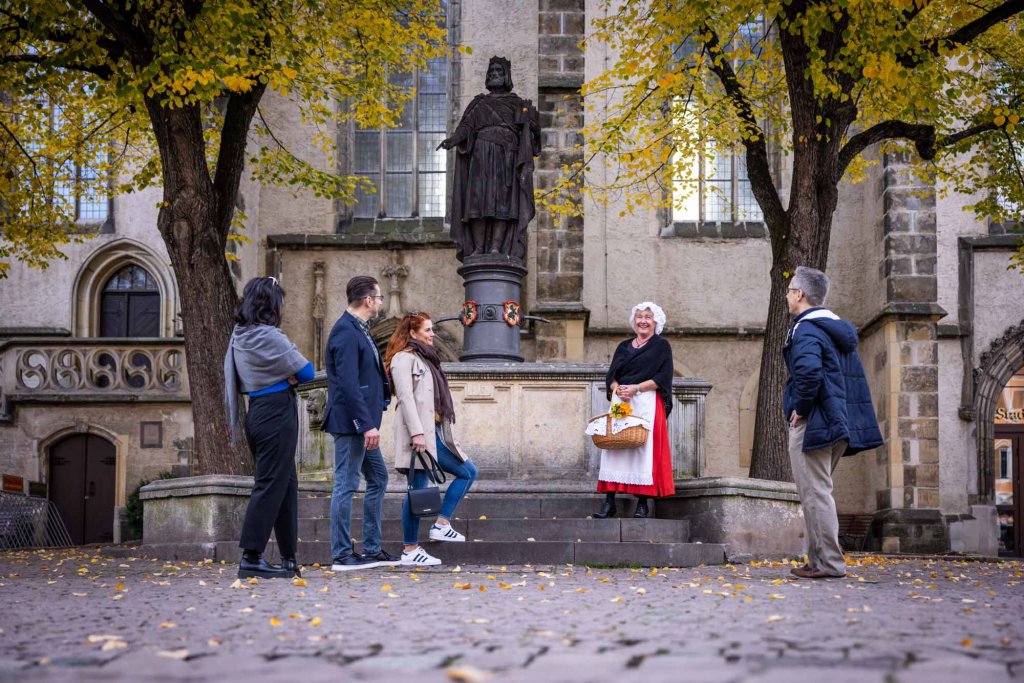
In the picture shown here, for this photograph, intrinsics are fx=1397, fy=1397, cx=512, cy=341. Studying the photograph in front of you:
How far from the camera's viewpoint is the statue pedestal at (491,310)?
1279 cm

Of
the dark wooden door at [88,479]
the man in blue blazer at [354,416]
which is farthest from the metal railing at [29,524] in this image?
the man in blue blazer at [354,416]

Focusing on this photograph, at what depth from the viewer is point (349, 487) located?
8641 millimetres

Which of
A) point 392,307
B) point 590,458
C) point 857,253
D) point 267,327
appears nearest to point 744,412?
point 857,253

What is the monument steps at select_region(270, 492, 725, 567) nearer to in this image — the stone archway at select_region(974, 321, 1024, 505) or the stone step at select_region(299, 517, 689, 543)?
the stone step at select_region(299, 517, 689, 543)

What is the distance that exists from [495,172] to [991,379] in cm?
1152

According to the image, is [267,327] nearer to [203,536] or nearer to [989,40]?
[203,536]

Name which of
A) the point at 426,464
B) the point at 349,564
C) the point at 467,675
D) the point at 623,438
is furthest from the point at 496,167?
the point at 467,675

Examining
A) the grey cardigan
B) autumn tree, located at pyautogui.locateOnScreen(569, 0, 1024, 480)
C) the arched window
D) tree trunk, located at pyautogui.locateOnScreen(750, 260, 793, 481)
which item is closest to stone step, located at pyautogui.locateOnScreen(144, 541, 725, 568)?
the grey cardigan

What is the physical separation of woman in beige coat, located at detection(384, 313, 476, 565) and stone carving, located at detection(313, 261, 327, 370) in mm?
12220

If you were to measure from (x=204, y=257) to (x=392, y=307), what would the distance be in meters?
7.78

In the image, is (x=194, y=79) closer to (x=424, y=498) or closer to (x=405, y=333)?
(x=405, y=333)

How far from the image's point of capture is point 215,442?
13.5 m

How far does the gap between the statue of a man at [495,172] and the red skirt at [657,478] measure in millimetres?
3000

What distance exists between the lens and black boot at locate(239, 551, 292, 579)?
798 centimetres
